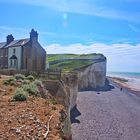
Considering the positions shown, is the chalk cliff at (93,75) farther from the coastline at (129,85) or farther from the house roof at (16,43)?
the house roof at (16,43)

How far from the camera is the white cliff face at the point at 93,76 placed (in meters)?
76.9

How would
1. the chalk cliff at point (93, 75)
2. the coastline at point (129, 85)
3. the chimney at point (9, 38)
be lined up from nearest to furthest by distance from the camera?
the chimney at point (9, 38), the chalk cliff at point (93, 75), the coastline at point (129, 85)

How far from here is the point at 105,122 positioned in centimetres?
3800

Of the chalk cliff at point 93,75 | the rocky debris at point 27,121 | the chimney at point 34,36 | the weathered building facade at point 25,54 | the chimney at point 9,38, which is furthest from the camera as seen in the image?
the chalk cliff at point 93,75

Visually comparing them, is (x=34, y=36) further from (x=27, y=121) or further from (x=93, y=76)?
(x=27, y=121)

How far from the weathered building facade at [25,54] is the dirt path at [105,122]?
1128 cm

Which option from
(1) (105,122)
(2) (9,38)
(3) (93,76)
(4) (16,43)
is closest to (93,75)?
(3) (93,76)

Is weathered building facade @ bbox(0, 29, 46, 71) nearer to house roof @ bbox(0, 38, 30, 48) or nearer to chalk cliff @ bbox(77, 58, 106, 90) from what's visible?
house roof @ bbox(0, 38, 30, 48)

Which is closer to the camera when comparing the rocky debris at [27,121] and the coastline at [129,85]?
the rocky debris at [27,121]

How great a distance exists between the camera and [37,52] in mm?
57594

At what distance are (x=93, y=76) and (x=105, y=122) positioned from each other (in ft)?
147

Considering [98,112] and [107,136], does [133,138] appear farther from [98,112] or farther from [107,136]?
[98,112]

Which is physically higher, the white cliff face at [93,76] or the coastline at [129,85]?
the white cliff face at [93,76]

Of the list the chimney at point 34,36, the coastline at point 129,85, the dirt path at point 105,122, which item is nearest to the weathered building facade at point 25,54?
the chimney at point 34,36
